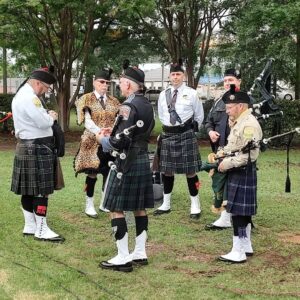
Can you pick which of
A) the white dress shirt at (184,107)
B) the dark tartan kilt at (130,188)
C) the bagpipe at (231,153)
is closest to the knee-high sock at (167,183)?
the white dress shirt at (184,107)

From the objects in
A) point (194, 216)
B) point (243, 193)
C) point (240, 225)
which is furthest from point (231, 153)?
point (194, 216)

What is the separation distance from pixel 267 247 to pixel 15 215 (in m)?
3.09

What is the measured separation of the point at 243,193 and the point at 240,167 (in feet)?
0.80

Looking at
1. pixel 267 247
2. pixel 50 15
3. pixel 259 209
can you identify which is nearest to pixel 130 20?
pixel 50 15

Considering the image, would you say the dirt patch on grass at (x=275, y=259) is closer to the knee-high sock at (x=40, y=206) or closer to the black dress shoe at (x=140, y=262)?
the black dress shoe at (x=140, y=262)

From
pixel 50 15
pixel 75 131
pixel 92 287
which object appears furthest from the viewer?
pixel 75 131

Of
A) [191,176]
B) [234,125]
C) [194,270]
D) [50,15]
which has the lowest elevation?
[194,270]

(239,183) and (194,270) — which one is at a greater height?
(239,183)

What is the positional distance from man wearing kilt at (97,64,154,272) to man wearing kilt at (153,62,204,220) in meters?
1.78

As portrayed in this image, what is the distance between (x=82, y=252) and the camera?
524cm

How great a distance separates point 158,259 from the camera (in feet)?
16.6

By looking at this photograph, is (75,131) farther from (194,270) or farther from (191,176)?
(194,270)

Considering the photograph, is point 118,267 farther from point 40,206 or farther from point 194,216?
point 194,216

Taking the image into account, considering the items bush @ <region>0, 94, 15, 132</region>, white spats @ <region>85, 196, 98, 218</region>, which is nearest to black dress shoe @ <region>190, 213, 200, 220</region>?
white spats @ <region>85, 196, 98, 218</region>
